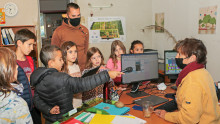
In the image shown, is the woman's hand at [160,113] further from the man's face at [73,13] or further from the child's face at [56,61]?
the man's face at [73,13]

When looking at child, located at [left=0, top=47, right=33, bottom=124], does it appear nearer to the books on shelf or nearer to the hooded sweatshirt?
the hooded sweatshirt

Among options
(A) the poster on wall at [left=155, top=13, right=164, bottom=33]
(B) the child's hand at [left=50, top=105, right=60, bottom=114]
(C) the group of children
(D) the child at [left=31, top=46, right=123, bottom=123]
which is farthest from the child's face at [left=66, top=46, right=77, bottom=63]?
(A) the poster on wall at [left=155, top=13, right=164, bottom=33]

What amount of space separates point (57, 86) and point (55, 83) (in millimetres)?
31

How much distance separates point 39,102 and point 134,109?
0.90 meters

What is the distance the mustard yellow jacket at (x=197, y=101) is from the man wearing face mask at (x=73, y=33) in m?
1.85

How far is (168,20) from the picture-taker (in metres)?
4.14

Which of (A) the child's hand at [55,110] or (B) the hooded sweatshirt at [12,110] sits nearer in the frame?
(B) the hooded sweatshirt at [12,110]

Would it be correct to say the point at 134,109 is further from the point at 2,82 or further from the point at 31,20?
the point at 31,20

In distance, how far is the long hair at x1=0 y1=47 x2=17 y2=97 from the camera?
3.89 ft

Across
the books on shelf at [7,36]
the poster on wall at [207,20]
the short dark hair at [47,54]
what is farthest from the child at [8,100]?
the poster on wall at [207,20]

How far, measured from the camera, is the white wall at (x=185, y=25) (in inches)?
124

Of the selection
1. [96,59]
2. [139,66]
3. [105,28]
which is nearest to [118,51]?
[96,59]

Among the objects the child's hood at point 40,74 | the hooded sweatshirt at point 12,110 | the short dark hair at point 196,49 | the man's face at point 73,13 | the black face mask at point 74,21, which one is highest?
the man's face at point 73,13

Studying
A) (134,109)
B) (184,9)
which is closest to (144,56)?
(134,109)
